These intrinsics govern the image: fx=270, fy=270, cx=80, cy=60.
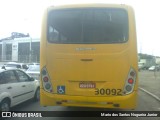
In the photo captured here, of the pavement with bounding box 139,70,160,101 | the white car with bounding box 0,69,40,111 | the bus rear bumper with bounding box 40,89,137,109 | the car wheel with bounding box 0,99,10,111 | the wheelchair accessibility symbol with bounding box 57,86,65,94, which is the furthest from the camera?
the pavement with bounding box 139,70,160,101

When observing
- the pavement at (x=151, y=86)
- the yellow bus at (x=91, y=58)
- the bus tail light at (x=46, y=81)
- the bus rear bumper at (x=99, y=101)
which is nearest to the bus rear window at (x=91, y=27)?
the yellow bus at (x=91, y=58)

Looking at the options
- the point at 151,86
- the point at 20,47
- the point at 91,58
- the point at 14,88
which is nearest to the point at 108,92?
the point at 91,58

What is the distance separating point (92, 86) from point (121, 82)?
736 millimetres

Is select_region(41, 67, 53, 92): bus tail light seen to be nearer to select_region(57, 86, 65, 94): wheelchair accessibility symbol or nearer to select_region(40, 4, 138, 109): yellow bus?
select_region(40, 4, 138, 109): yellow bus

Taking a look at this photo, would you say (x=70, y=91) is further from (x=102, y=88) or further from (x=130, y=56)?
(x=130, y=56)

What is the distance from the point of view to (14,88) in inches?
329

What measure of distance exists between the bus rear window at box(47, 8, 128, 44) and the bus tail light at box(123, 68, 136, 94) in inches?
33.6

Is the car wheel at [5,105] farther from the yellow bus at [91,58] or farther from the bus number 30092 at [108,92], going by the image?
the bus number 30092 at [108,92]

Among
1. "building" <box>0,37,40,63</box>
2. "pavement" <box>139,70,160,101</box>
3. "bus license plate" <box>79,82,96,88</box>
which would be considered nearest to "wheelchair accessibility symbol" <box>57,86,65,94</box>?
"bus license plate" <box>79,82,96,88</box>

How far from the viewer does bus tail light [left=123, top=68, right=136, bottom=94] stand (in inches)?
267

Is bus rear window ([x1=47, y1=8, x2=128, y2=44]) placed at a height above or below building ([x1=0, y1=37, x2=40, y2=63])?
below

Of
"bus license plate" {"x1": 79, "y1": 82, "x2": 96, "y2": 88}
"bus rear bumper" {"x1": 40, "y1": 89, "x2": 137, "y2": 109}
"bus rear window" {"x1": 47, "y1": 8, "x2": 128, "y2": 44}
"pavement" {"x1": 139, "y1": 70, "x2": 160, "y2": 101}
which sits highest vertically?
"bus rear window" {"x1": 47, "y1": 8, "x2": 128, "y2": 44}

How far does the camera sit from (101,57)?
22.3 feet

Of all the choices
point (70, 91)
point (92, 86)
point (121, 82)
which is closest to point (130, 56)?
point (121, 82)
